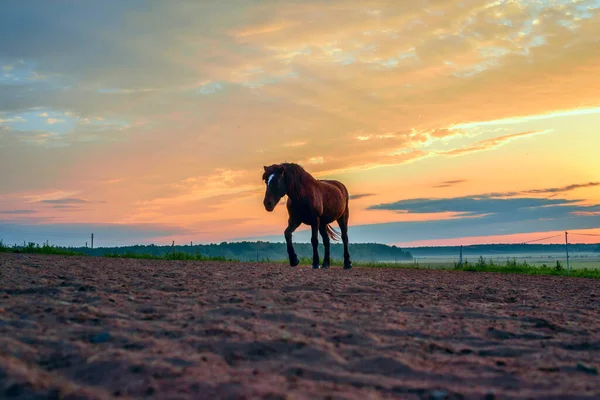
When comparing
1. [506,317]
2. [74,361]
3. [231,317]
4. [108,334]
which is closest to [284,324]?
[231,317]

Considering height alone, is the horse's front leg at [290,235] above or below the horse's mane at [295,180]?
below

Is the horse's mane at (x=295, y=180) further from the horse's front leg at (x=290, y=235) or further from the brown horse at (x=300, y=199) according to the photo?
the horse's front leg at (x=290, y=235)

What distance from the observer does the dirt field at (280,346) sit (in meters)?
3.21

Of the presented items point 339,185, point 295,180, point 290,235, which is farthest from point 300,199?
point 339,185

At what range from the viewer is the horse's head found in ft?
43.7

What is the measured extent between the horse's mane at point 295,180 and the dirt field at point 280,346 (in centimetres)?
683

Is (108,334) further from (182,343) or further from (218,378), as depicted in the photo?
(218,378)

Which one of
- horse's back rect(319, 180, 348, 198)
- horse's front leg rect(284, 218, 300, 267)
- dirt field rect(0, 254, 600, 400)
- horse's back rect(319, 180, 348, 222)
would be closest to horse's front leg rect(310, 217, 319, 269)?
horse's front leg rect(284, 218, 300, 267)

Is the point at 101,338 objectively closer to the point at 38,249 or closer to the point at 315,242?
the point at 315,242

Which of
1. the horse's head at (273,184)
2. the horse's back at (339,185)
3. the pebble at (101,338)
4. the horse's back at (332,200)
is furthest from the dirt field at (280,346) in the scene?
the horse's back at (339,185)

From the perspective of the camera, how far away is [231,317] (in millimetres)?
5062

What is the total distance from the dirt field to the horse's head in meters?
6.42

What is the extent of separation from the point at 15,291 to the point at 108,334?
10.0 ft

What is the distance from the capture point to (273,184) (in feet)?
43.8
